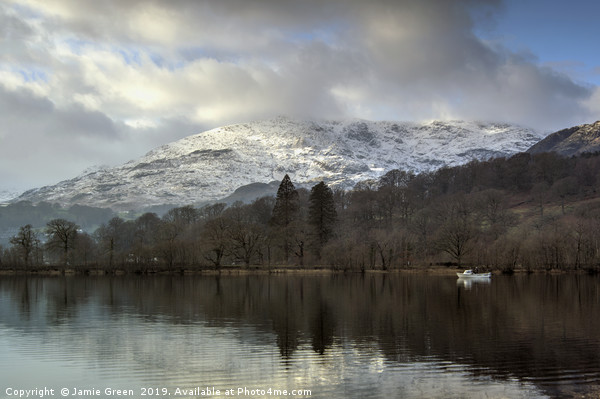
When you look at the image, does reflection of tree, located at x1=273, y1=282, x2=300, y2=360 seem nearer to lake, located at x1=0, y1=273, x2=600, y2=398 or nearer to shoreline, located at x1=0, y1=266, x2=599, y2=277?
lake, located at x1=0, y1=273, x2=600, y2=398

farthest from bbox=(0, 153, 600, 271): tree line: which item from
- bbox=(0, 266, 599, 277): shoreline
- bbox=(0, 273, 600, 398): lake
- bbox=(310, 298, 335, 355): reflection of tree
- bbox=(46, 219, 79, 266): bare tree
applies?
bbox=(310, 298, 335, 355): reflection of tree

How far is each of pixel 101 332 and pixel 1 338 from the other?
603cm

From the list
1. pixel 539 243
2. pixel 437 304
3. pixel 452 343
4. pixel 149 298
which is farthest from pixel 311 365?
pixel 539 243

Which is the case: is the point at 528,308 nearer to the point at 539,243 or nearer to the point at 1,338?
the point at 1,338

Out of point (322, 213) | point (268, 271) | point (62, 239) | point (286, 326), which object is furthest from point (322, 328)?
point (62, 239)

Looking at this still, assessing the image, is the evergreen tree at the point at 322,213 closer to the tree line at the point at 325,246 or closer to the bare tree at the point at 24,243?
the tree line at the point at 325,246

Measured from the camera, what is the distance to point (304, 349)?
30.9 meters

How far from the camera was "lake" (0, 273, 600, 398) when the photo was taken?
2311 cm

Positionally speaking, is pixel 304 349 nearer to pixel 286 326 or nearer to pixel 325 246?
pixel 286 326

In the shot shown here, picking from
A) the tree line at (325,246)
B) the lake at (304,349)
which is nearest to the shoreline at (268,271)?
the tree line at (325,246)

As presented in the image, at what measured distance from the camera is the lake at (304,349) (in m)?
23.1

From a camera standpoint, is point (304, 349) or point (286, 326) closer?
point (304, 349)

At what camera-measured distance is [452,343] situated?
32.2 metres

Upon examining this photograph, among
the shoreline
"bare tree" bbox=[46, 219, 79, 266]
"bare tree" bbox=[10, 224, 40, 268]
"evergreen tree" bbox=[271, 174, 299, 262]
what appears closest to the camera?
the shoreline
